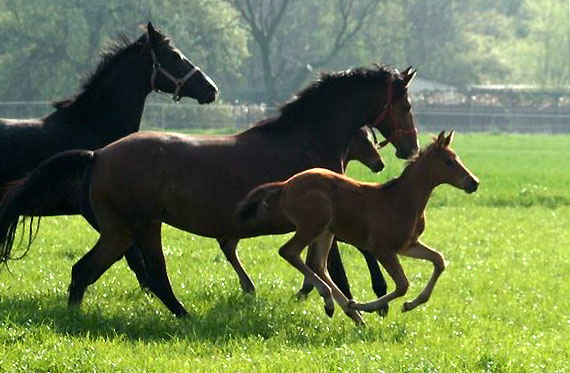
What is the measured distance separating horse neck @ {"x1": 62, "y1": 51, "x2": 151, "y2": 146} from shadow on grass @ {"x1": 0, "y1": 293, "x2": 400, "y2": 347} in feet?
7.42

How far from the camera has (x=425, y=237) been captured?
18.4 metres

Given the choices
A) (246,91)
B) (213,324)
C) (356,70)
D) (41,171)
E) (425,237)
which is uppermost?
(356,70)

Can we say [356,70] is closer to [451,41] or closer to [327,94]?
[327,94]

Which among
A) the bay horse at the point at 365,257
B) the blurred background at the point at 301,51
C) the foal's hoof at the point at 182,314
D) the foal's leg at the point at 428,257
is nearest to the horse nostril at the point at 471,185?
the foal's leg at the point at 428,257

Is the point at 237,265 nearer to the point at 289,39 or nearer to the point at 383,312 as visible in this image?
the point at 383,312

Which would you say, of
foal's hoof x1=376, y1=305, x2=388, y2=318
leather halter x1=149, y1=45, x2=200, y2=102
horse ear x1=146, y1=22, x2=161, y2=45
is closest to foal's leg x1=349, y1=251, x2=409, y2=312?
foal's hoof x1=376, y1=305, x2=388, y2=318

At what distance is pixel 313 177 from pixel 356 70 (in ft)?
5.80

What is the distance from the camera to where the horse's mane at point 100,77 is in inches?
477

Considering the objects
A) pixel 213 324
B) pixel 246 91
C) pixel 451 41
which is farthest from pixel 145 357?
pixel 451 41

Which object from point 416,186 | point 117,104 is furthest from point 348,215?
point 117,104

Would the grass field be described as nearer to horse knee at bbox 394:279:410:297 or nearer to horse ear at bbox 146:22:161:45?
horse knee at bbox 394:279:410:297

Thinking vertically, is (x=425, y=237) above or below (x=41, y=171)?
below

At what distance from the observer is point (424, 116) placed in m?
68.1

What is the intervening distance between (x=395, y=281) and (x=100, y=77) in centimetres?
383
